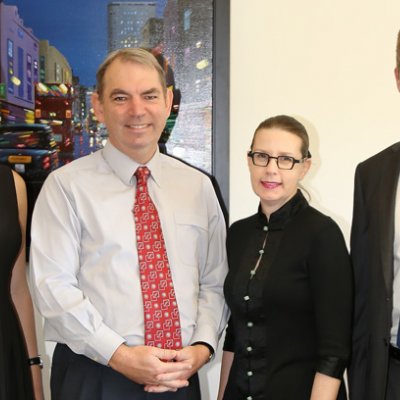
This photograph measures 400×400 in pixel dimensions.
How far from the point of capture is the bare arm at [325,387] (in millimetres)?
1419

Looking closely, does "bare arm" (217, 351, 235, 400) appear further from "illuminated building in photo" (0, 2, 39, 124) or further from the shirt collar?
"illuminated building in photo" (0, 2, 39, 124)

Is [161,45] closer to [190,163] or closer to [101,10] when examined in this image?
[101,10]

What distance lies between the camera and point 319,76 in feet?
7.40

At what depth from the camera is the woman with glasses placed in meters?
1.43

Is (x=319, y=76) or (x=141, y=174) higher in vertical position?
(x=319, y=76)

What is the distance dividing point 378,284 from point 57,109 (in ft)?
4.87

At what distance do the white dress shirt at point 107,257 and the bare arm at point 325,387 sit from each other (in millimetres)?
339

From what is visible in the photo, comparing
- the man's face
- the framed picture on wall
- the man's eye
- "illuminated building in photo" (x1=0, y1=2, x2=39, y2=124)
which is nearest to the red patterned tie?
the man's face

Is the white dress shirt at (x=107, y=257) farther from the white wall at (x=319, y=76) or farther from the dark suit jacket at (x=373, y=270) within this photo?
the white wall at (x=319, y=76)

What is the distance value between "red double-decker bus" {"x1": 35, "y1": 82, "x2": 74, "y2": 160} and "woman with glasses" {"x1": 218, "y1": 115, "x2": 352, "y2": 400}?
3.25 feet

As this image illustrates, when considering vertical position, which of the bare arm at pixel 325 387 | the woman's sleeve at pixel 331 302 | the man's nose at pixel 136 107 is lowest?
the bare arm at pixel 325 387

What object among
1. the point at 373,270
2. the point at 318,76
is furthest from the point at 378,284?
the point at 318,76

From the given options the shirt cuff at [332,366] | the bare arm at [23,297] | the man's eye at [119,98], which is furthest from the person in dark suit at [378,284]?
the bare arm at [23,297]

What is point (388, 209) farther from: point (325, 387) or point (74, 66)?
point (74, 66)
